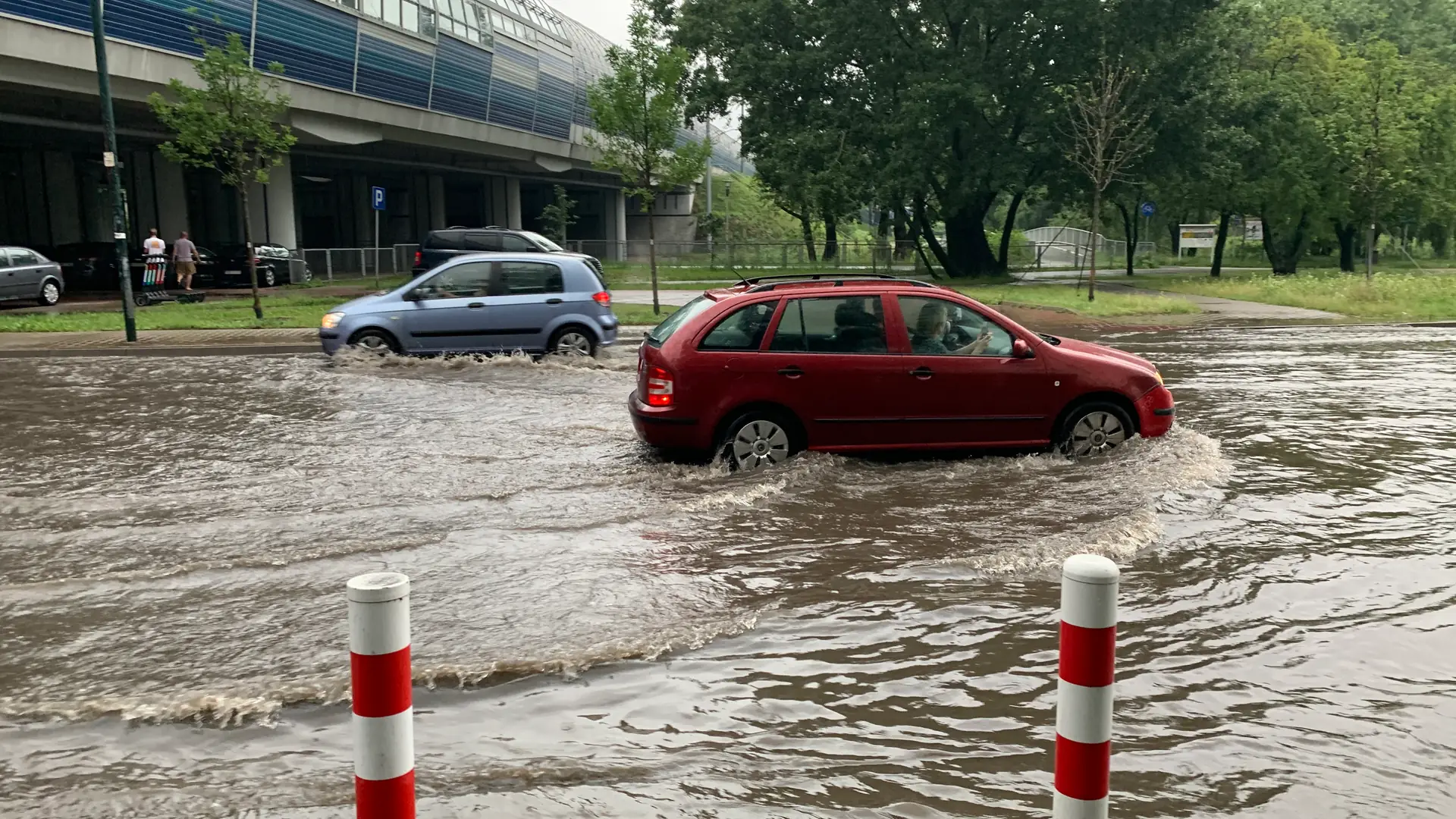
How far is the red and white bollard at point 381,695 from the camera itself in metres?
2.65

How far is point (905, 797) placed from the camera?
4078 millimetres

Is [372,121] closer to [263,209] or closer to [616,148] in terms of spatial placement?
[263,209]

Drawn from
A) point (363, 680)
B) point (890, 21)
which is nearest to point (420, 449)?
point (363, 680)

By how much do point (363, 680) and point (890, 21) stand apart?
37136 millimetres

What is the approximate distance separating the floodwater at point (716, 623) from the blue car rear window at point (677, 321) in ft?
3.39

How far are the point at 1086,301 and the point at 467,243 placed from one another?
15179 millimetres

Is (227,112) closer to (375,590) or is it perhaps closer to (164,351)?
(164,351)

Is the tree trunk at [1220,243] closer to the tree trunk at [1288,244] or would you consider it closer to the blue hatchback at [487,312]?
the tree trunk at [1288,244]

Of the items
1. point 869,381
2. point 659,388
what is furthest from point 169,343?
point 869,381

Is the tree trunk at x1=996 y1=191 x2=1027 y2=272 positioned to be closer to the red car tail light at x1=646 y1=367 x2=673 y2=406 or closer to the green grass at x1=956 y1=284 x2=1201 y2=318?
the green grass at x1=956 y1=284 x2=1201 y2=318

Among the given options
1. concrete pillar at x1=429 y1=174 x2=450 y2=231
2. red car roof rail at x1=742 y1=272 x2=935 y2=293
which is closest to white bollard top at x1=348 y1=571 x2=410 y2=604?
red car roof rail at x1=742 y1=272 x2=935 y2=293

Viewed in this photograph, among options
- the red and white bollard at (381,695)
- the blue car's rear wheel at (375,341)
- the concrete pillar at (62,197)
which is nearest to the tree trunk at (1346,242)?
the blue car's rear wheel at (375,341)

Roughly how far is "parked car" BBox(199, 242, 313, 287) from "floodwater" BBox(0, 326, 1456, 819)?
23.5 m

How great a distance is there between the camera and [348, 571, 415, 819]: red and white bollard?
2654 mm
